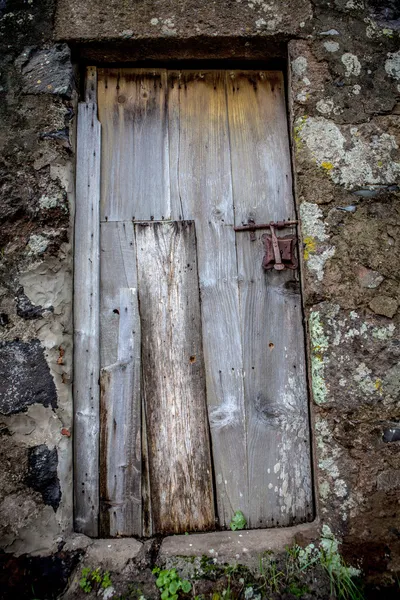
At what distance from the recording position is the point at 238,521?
158cm

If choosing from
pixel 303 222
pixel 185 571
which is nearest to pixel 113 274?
pixel 303 222

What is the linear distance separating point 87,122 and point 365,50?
1221mm

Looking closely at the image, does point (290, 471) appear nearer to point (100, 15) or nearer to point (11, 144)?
point (11, 144)

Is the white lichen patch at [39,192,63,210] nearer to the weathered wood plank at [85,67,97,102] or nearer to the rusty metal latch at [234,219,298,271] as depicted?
the weathered wood plank at [85,67,97,102]

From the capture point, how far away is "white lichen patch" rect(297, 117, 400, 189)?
5.16 ft

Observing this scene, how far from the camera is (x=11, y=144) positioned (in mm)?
1590

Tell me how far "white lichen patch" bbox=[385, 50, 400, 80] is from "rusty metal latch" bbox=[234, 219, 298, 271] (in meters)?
0.71

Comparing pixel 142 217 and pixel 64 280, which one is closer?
pixel 64 280

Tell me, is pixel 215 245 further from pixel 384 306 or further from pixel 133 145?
pixel 384 306

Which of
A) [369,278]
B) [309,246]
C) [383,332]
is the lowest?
[383,332]

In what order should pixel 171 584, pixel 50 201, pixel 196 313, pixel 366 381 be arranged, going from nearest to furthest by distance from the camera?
pixel 171 584 → pixel 366 381 → pixel 50 201 → pixel 196 313

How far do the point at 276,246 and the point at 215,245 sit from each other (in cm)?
26

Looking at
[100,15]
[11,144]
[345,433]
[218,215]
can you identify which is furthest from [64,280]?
[345,433]

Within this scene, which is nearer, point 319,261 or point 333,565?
point 333,565
